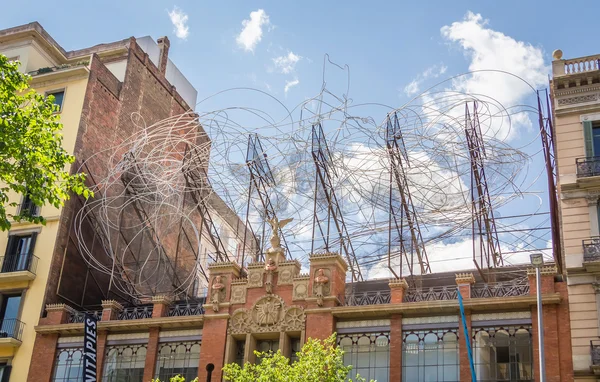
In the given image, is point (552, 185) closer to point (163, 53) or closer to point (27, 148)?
point (27, 148)

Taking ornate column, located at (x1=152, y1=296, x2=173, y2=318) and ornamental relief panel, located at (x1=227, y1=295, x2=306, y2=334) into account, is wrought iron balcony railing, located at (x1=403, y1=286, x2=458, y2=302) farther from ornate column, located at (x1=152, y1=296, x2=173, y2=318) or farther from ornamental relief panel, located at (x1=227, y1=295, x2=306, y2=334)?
ornate column, located at (x1=152, y1=296, x2=173, y2=318)

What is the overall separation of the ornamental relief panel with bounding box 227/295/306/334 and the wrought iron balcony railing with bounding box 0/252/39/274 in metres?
12.5

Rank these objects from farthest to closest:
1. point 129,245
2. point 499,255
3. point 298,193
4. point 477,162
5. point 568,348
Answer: point 129,245 < point 298,193 < point 499,255 < point 477,162 < point 568,348

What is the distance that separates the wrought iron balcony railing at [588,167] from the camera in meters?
33.1

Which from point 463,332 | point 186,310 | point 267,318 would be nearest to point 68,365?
point 186,310

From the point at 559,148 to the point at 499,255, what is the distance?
28.5 feet

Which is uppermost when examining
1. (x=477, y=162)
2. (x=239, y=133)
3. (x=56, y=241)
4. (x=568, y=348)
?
(x=239, y=133)

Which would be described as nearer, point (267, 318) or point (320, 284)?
point (320, 284)

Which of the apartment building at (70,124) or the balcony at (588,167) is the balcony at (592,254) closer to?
the balcony at (588,167)

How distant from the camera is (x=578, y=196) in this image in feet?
109

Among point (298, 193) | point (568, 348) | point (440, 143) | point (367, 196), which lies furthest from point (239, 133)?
point (568, 348)

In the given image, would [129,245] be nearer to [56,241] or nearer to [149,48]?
[56,241]

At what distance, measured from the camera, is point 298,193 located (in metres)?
44.3

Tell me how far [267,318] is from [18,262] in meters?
15.4
